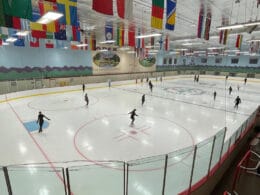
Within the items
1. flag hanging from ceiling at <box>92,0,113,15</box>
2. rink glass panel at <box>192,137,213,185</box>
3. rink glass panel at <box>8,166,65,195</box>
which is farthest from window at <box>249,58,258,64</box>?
rink glass panel at <box>8,166,65,195</box>

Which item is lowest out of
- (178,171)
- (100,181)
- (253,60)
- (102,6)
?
(178,171)

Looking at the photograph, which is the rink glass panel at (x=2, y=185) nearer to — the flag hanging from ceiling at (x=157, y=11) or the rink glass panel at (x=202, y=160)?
the rink glass panel at (x=202, y=160)

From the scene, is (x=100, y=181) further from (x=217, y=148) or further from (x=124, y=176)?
(x=217, y=148)

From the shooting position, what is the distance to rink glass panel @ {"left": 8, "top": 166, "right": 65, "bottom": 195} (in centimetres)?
310

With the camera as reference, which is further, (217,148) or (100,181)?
(217,148)

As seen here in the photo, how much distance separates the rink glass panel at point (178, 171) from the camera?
12.8 ft

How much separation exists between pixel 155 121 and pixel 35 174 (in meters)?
7.55

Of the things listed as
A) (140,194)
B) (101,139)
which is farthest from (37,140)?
(140,194)

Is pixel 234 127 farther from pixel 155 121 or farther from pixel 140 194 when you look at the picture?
pixel 140 194

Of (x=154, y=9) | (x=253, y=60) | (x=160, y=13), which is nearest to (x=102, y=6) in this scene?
(x=154, y=9)

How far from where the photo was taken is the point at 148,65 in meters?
33.3

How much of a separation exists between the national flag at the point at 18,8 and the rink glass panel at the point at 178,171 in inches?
232

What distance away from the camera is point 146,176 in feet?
13.7

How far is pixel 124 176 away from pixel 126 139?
3.97 m
